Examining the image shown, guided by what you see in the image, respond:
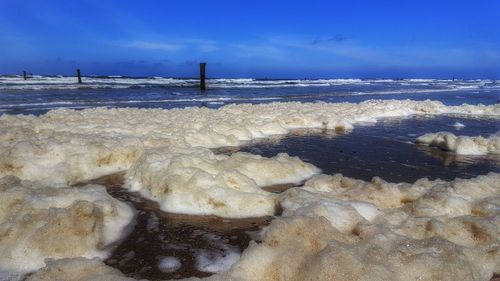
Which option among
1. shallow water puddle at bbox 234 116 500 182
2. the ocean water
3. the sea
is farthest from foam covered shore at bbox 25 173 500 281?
the ocean water

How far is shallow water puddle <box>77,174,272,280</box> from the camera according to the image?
9.40 ft

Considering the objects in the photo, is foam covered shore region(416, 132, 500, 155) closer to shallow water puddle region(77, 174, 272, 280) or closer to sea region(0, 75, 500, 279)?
sea region(0, 75, 500, 279)

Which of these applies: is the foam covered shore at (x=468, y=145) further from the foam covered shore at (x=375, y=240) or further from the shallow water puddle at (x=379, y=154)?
the foam covered shore at (x=375, y=240)

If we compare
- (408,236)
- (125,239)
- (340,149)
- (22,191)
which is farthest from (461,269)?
(340,149)

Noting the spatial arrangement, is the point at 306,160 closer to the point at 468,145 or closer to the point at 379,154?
the point at 379,154

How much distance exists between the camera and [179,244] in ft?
10.7

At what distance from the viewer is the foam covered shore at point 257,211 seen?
2.62 metres

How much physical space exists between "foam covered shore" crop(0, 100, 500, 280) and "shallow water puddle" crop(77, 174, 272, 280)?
0.52 ft

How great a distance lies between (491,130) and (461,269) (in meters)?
9.14

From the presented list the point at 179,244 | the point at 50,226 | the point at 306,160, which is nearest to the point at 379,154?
the point at 306,160

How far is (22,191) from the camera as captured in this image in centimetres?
364

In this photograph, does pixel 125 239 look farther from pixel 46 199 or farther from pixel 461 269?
pixel 461 269

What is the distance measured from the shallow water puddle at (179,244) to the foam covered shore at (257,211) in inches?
6.2

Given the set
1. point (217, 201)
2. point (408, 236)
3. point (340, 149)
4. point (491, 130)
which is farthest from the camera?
point (491, 130)
